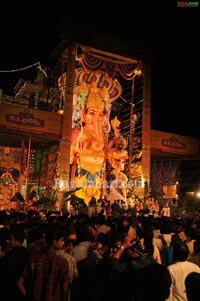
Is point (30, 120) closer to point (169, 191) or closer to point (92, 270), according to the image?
point (169, 191)

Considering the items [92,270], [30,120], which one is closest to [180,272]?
[92,270]

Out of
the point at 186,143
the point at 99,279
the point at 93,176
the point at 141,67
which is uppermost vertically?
the point at 141,67

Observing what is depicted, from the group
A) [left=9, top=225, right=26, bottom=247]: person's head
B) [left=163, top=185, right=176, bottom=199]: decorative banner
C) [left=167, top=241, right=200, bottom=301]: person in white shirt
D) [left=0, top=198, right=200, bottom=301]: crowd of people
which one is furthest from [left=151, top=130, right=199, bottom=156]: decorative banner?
[left=167, top=241, right=200, bottom=301]: person in white shirt

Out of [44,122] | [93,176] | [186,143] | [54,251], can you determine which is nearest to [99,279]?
[54,251]

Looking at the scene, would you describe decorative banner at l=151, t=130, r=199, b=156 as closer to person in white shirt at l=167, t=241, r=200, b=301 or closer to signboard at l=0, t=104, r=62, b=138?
signboard at l=0, t=104, r=62, b=138

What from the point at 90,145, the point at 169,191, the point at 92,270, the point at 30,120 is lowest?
the point at 92,270

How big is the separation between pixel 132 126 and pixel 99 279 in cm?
1613

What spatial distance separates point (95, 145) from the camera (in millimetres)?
18438

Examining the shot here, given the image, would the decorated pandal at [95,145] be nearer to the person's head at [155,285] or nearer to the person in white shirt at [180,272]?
the person in white shirt at [180,272]

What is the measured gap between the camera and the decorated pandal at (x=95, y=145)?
1817 centimetres

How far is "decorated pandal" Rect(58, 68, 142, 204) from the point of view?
18.2 m

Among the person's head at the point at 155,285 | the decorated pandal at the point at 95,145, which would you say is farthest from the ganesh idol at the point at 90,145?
the person's head at the point at 155,285

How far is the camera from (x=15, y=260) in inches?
108

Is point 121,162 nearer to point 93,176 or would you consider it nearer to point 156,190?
point 93,176
